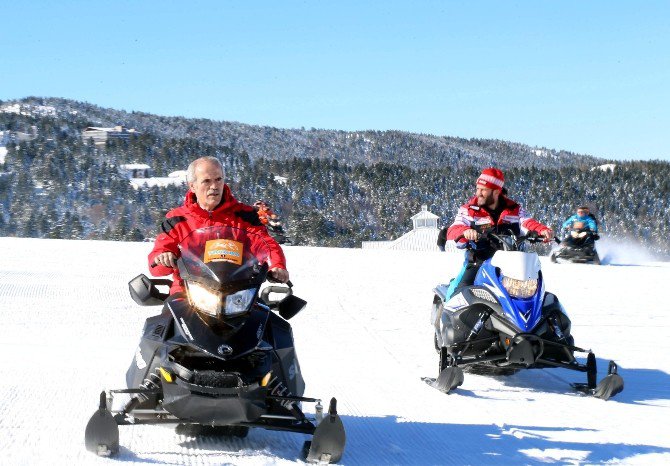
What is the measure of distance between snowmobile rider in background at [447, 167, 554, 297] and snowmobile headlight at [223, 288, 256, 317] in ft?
10.6

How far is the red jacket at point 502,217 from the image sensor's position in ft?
23.6

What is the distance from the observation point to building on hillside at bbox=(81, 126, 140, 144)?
135 m

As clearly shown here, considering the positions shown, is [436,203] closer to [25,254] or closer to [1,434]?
[25,254]

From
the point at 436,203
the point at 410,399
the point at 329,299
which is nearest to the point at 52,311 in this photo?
the point at 329,299

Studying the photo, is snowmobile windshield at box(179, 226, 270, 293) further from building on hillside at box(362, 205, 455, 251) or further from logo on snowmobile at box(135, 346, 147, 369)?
building on hillside at box(362, 205, 455, 251)

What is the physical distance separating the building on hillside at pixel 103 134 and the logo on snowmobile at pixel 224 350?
133 metres

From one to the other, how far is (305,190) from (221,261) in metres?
103

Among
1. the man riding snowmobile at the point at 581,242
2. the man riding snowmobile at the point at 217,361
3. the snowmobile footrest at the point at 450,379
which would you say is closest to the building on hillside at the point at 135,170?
the man riding snowmobile at the point at 581,242

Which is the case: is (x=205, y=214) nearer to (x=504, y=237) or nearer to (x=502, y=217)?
(x=504, y=237)

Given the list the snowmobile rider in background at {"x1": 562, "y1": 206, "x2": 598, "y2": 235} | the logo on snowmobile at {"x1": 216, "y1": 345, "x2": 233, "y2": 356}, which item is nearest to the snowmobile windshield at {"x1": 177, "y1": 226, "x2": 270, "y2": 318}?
the logo on snowmobile at {"x1": 216, "y1": 345, "x2": 233, "y2": 356}

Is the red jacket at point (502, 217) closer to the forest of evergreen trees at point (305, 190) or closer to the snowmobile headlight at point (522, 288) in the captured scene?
the snowmobile headlight at point (522, 288)

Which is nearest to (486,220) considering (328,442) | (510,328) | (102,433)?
(510,328)

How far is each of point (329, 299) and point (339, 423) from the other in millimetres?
8083

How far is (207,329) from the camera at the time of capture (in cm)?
400
